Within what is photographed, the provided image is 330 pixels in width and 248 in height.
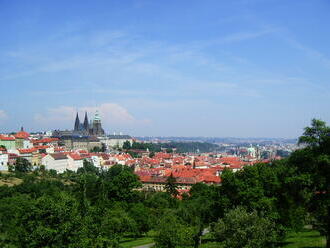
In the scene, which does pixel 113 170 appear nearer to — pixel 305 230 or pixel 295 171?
pixel 305 230

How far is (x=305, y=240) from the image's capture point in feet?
88.2

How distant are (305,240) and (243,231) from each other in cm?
984

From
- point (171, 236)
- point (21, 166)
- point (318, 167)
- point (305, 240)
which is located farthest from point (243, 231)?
point (21, 166)

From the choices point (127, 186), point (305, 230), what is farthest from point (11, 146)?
point (305, 230)

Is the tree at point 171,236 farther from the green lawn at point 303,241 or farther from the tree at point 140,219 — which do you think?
the tree at point 140,219

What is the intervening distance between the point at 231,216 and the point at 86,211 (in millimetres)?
15427

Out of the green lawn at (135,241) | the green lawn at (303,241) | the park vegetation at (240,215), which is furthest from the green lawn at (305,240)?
the green lawn at (135,241)

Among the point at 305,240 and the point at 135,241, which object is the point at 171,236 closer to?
the point at 305,240

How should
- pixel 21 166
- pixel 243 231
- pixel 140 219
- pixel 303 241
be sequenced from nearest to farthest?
pixel 243 231, pixel 303 241, pixel 140 219, pixel 21 166

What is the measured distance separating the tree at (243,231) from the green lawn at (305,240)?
512cm

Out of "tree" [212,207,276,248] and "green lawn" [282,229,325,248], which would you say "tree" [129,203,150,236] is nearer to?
"green lawn" [282,229,325,248]

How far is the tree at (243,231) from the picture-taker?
1922cm

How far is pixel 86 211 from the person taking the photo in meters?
32.4

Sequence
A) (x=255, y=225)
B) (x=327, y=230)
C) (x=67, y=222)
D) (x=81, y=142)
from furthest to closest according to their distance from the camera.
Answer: (x=81, y=142) → (x=67, y=222) → (x=327, y=230) → (x=255, y=225)
